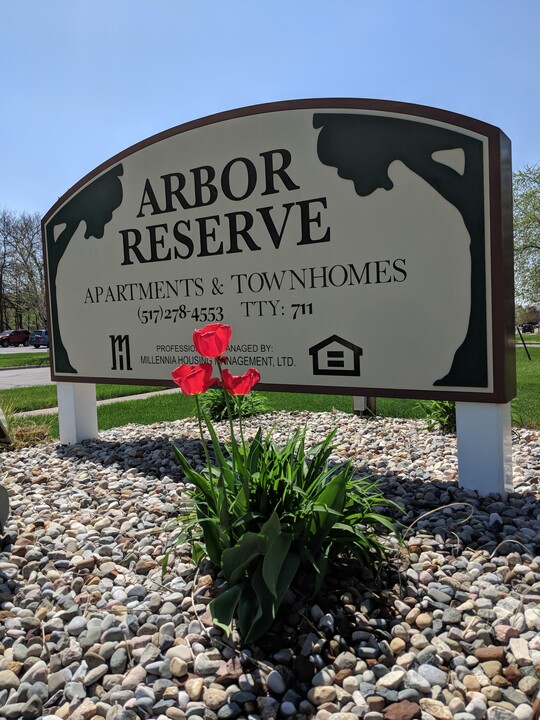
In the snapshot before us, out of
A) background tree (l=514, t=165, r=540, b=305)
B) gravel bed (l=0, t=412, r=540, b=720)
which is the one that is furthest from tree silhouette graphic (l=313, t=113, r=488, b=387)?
background tree (l=514, t=165, r=540, b=305)

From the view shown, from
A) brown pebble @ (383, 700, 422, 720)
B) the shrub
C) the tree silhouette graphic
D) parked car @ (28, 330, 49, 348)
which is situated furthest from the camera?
parked car @ (28, 330, 49, 348)

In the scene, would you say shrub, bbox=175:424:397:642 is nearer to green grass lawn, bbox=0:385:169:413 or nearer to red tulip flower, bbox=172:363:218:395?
red tulip flower, bbox=172:363:218:395

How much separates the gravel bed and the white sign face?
1.13 meters

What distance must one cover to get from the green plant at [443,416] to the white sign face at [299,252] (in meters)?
1.85

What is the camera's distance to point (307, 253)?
4.32m

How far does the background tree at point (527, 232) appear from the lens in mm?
23453

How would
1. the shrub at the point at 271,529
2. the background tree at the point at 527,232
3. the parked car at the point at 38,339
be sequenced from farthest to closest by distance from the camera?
the parked car at the point at 38,339 < the background tree at the point at 527,232 < the shrub at the point at 271,529

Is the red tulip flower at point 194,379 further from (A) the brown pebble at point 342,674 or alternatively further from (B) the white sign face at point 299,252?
(B) the white sign face at point 299,252

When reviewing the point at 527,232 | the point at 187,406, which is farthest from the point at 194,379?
the point at 527,232

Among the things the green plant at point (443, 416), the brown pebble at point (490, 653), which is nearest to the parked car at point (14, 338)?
the green plant at point (443, 416)

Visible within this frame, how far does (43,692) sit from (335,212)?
3.36 meters

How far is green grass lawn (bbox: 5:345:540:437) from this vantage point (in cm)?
724

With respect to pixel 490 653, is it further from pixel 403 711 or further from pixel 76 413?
pixel 76 413

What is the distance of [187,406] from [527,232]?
788 inches
